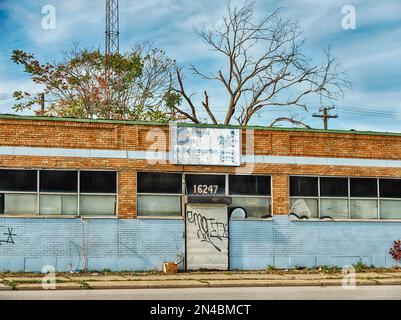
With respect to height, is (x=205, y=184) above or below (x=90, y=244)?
above

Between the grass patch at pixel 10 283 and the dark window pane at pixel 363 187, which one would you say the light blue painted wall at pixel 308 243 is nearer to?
the dark window pane at pixel 363 187

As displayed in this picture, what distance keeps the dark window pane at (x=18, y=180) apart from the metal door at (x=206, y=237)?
5.51 metres

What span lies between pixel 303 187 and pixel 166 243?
18.8 ft

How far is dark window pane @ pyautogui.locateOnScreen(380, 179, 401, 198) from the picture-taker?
29609 mm

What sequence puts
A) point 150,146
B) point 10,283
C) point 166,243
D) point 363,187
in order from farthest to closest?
point 363,187 → point 150,146 → point 166,243 → point 10,283

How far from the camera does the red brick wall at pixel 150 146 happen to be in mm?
25781

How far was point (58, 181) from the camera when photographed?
25984 millimetres

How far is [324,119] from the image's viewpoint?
177 ft

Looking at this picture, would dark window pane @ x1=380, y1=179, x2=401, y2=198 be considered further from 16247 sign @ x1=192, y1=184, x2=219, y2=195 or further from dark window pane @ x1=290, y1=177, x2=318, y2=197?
16247 sign @ x1=192, y1=184, x2=219, y2=195

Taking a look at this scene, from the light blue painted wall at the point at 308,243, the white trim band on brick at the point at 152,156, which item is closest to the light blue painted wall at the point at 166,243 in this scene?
the light blue painted wall at the point at 308,243

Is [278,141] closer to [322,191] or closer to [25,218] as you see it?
[322,191]

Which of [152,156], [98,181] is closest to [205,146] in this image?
[152,156]

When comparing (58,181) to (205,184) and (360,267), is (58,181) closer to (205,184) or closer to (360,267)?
(205,184)
